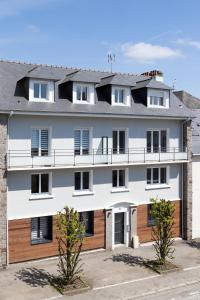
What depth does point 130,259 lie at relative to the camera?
28266 mm

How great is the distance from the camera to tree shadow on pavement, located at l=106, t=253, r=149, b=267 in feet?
89.7

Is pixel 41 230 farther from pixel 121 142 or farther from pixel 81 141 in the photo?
pixel 121 142

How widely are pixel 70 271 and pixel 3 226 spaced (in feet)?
18.8

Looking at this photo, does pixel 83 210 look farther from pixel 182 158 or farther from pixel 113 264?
pixel 182 158

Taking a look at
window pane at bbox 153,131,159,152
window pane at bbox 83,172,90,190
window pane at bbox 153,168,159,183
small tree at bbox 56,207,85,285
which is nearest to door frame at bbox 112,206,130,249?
window pane at bbox 83,172,90,190

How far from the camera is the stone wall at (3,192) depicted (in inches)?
1003

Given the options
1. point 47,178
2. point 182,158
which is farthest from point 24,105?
point 182,158

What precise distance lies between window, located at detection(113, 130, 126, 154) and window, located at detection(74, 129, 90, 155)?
2360 millimetres

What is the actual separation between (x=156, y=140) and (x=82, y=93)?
24.5 ft

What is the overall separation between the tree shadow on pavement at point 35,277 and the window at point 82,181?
6627 mm

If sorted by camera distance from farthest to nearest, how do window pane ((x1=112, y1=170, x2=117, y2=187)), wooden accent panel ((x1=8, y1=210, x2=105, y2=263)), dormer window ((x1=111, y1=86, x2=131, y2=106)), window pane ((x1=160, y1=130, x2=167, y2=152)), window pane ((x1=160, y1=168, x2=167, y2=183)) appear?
window pane ((x1=160, y1=168, x2=167, y2=183))
window pane ((x1=160, y1=130, x2=167, y2=152))
dormer window ((x1=111, y1=86, x2=131, y2=106))
window pane ((x1=112, y1=170, x2=117, y2=187))
wooden accent panel ((x1=8, y1=210, x2=105, y2=263))

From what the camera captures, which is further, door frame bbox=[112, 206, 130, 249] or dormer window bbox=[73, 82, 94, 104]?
door frame bbox=[112, 206, 130, 249]

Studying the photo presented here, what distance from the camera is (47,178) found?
27.8m

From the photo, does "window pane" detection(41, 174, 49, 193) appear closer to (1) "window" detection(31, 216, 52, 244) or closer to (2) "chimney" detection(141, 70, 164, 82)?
(1) "window" detection(31, 216, 52, 244)
